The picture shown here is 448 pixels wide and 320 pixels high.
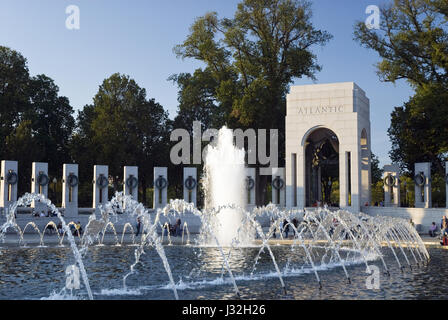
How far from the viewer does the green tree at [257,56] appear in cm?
4788

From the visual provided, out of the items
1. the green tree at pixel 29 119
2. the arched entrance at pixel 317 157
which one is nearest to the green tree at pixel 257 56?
the arched entrance at pixel 317 157

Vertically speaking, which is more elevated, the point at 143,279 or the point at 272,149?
the point at 272,149

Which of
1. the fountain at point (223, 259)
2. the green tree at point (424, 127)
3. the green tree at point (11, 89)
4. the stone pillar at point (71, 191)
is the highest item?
the green tree at point (11, 89)

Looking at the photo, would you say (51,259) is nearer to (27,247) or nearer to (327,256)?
(27,247)

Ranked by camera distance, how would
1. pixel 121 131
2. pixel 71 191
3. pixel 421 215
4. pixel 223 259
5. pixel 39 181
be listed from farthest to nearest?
1. pixel 121 131
2. pixel 71 191
3. pixel 421 215
4. pixel 39 181
5. pixel 223 259

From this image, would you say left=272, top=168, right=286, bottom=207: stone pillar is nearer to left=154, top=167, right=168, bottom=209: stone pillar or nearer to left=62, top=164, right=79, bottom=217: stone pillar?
left=154, top=167, right=168, bottom=209: stone pillar

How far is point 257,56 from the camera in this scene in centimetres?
4941

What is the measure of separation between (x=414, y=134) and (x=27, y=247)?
112 feet

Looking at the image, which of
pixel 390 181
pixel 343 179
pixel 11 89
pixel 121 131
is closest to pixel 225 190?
pixel 343 179

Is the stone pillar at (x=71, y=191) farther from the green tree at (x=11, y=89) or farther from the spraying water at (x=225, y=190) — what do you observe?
the green tree at (x=11, y=89)

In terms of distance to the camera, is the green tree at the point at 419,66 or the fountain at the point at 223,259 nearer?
the fountain at the point at 223,259

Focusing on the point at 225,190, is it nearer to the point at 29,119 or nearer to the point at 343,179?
the point at 343,179

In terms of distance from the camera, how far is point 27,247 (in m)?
23.7
